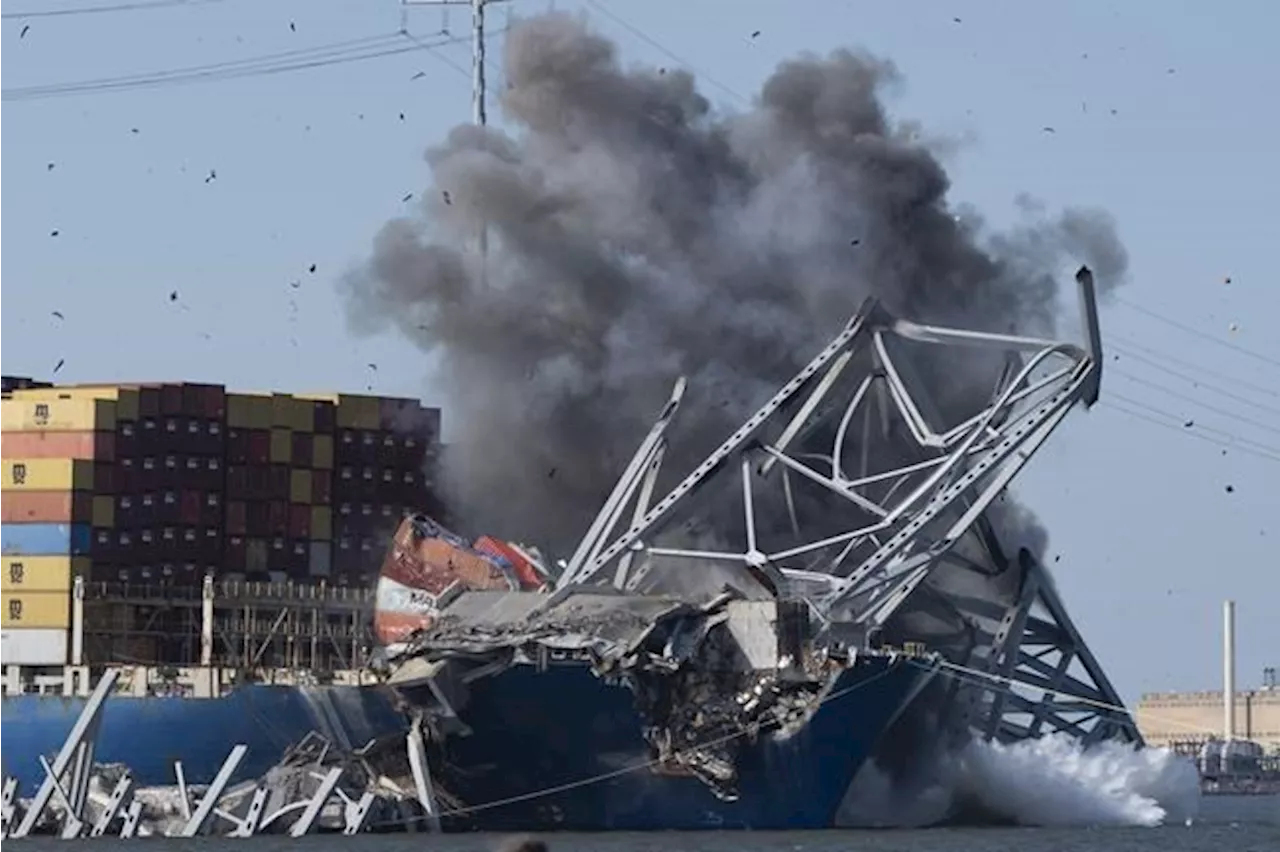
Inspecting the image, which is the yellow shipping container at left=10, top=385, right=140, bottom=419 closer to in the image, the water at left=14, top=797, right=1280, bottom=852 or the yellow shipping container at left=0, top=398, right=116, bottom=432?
the yellow shipping container at left=0, top=398, right=116, bottom=432

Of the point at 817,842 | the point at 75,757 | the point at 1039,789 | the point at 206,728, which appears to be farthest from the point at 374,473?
the point at 817,842

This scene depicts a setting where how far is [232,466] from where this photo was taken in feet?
302

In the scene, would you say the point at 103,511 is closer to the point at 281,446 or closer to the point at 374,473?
the point at 281,446

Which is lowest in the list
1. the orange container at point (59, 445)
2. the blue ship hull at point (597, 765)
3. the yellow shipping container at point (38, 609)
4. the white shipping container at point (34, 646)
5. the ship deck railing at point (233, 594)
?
the blue ship hull at point (597, 765)

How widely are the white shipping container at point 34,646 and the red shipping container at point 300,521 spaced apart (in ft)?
29.0

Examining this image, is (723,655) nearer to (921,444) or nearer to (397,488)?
(921,444)

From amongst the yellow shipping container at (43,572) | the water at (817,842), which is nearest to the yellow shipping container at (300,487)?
the yellow shipping container at (43,572)

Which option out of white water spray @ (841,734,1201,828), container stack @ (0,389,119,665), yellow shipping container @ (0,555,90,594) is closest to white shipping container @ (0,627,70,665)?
container stack @ (0,389,119,665)

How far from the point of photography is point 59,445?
8838cm

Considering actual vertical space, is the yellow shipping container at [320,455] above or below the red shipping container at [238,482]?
above

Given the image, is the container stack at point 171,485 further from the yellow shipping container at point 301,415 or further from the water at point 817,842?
the water at point 817,842

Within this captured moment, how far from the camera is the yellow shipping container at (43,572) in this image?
286 feet

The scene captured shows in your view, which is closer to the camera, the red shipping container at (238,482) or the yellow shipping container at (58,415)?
the yellow shipping container at (58,415)

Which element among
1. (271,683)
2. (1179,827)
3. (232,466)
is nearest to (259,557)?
(232,466)
